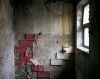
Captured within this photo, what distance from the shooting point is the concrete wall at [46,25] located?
5.22m

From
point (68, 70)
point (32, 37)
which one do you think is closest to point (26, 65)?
point (32, 37)

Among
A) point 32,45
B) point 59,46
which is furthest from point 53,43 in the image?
point 32,45

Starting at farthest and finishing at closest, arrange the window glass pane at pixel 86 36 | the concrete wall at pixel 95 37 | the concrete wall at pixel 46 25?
1. the concrete wall at pixel 46 25
2. the window glass pane at pixel 86 36
3. the concrete wall at pixel 95 37

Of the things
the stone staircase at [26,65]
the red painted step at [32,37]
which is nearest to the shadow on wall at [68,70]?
the stone staircase at [26,65]

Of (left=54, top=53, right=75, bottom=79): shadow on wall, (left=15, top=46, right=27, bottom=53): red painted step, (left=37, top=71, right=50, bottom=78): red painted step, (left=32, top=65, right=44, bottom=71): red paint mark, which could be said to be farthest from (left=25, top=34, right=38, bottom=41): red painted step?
(left=54, top=53, right=75, bottom=79): shadow on wall

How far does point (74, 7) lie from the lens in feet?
17.2

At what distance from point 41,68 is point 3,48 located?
5.35 feet

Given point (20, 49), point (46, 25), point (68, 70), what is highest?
point (46, 25)

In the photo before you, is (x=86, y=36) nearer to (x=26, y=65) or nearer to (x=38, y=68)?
(x=38, y=68)

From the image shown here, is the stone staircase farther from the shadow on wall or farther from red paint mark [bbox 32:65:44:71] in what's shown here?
the shadow on wall

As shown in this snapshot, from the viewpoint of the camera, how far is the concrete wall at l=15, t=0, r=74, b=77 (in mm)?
5219

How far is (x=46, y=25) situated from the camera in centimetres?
523

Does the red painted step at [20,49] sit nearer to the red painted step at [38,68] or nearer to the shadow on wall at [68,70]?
the red painted step at [38,68]

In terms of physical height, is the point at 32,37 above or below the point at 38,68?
above
